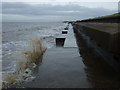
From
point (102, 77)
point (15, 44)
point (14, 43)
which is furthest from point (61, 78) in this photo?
→ point (14, 43)

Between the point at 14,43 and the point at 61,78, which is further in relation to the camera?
the point at 14,43

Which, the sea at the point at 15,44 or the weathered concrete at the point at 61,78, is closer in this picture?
the weathered concrete at the point at 61,78

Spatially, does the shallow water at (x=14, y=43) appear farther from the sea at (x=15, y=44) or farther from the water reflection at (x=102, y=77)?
the water reflection at (x=102, y=77)

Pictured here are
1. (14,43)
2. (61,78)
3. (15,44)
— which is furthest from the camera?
(14,43)

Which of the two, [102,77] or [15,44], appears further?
[15,44]

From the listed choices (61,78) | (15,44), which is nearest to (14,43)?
Answer: (15,44)

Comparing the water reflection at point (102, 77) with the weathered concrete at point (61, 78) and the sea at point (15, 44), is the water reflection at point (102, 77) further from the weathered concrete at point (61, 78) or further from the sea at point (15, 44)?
the sea at point (15, 44)

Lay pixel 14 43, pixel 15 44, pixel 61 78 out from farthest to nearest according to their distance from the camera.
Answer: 1. pixel 14 43
2. pixel 15 44
3. pixel 61 78

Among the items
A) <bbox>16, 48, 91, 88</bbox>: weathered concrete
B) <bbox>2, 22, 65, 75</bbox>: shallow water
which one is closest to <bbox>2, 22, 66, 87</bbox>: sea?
<bbox>2, 22, 65, 75</bbox>: shallow water

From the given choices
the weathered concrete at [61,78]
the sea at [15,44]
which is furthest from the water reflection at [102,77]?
the sea at [15,44]

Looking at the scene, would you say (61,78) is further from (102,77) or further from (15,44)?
(15,44)

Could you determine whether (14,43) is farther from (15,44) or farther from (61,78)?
(61,78)

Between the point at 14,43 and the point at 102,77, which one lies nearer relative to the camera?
the point at 102,77

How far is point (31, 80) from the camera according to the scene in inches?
243
